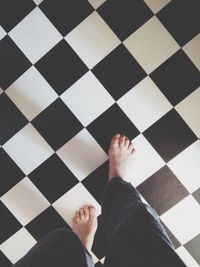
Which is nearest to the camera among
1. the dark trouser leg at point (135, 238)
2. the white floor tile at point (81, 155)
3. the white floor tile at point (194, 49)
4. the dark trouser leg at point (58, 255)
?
the dark trouser leg at point (135, 238)

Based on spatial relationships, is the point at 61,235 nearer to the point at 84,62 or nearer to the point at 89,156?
the point at 89,156

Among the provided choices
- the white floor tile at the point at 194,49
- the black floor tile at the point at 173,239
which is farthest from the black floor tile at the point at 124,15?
the black floor tile at the point at 173,239

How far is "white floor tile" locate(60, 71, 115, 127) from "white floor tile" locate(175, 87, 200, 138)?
1.28 feet

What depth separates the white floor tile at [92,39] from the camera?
205cm

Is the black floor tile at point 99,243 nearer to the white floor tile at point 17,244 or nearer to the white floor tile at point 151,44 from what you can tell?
the white floor tile at point 17,244

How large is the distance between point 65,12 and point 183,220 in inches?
53.6

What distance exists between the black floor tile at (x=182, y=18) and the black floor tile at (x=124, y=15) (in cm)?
9

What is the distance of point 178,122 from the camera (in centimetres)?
206

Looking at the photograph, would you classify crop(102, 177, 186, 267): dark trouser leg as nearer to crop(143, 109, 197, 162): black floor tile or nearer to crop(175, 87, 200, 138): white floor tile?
crop(143, 109, 197, 162): black floor tile

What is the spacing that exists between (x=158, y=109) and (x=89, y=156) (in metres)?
0.48

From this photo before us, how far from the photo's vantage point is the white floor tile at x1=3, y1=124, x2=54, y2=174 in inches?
83.5

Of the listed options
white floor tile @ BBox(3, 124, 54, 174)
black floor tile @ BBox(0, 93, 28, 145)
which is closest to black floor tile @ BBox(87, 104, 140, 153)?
white floor tile @ BBox(3, 124, 54, 174)

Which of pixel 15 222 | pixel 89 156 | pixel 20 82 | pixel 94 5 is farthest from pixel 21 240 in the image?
pixel 94 5

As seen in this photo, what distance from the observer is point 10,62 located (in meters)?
2.10
